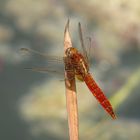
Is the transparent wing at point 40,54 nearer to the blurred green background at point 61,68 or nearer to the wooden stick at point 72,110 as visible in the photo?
the blurred green background at point 61,68

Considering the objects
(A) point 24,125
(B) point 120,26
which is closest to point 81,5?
(B) point 120,26

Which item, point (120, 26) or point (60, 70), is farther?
point (120, 26)

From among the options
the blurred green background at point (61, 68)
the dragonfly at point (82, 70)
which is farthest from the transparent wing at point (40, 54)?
the dragonfly at point (82, 70)

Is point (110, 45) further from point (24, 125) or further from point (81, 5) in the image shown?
point (24, 125)

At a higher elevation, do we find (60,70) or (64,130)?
(60,70)

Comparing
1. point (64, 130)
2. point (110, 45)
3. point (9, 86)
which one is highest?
point (110, 45)

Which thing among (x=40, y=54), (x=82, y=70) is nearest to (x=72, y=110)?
(x=82, y=70)

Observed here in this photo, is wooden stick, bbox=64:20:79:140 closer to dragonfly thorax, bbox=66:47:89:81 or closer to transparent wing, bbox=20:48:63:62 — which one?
dragonfly thorax, bbox=66:47:89:81

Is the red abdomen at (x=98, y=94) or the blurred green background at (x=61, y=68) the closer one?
the red abdomen at (x=98, y=94)
